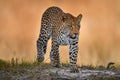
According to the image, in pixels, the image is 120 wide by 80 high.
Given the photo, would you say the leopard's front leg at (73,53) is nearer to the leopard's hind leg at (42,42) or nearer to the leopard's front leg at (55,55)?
the leopard's front leg at (55,55)

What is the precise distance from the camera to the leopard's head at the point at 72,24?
13.3 m

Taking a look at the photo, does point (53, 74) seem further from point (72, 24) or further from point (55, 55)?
point (72, 24)

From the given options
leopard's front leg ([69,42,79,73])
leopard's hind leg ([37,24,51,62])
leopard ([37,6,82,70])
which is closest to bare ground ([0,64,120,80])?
leopard ([37,6,82,70])

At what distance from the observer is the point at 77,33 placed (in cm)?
1328

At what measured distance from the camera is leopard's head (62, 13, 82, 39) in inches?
523

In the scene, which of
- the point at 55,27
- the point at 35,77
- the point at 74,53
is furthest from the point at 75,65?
the point at 35,77

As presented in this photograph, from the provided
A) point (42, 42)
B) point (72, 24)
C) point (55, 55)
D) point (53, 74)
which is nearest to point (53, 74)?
point (53, 74)

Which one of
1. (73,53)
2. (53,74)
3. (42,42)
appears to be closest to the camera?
(53,74)

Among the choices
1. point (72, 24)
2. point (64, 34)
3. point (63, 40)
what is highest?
point (72, 24)

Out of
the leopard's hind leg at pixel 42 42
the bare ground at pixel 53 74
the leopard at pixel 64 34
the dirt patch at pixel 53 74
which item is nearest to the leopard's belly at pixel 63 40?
the leopard at pixel 64 34

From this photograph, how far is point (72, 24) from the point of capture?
1338 centimetres

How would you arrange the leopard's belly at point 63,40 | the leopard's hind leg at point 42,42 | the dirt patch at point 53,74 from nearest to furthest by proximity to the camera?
the dirt patch at point 53,74 < the leopard's belly at point 63,40 < the leopard's hind leg at point 42,42

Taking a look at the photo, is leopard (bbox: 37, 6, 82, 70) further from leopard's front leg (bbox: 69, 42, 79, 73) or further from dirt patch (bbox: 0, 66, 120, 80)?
dirt patch (bbox: 0, 66, 120, 80)

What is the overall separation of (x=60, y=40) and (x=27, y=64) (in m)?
1.18
